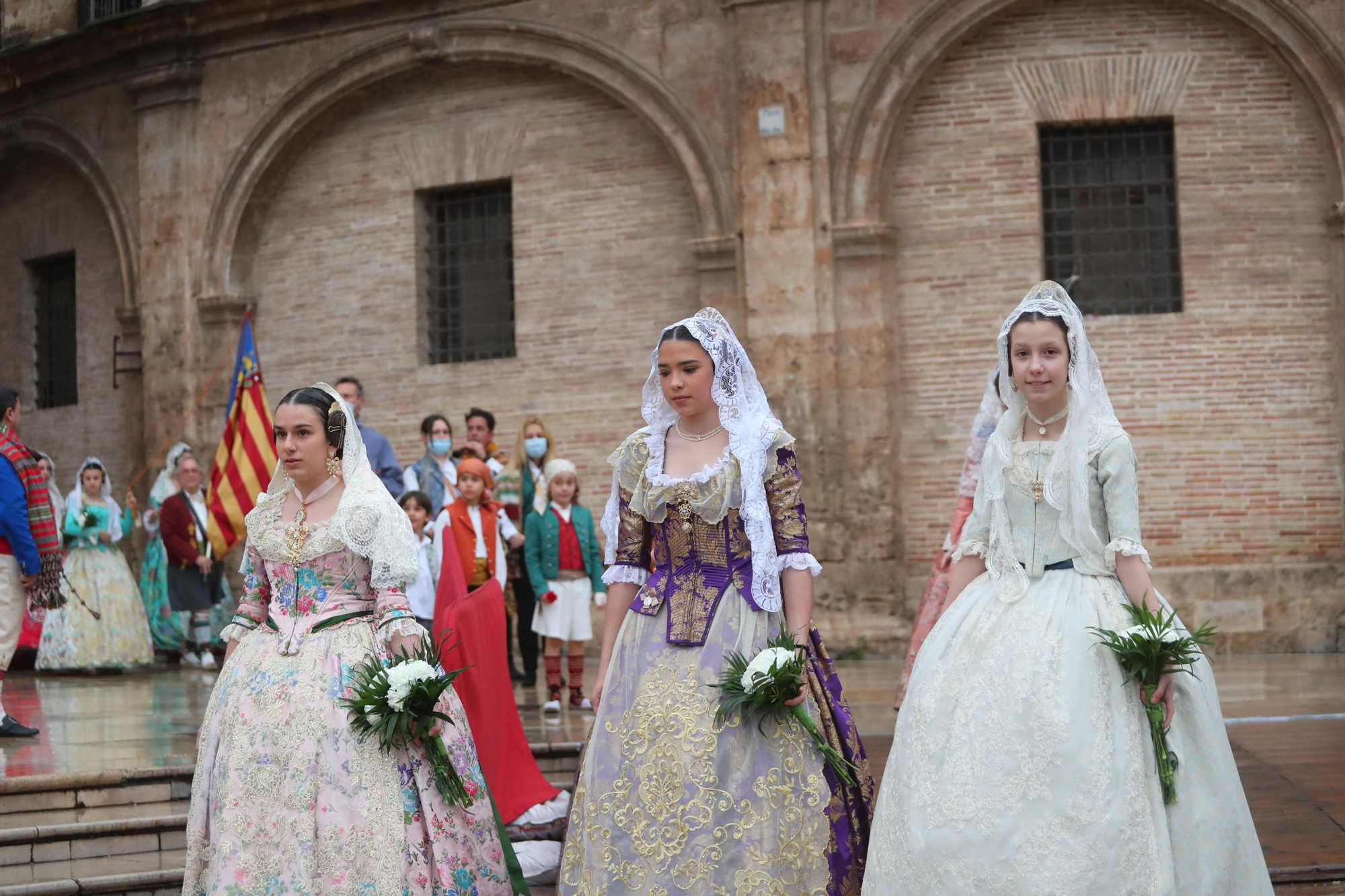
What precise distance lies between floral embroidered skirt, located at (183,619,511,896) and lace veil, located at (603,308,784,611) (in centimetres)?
98

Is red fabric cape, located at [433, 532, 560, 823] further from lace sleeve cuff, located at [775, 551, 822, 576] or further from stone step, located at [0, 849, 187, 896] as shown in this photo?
lace sleeve cuff, located at [775, 551, 822, 576]

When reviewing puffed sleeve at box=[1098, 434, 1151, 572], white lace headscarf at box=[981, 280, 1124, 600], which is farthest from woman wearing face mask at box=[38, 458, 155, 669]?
puffed sleeve at box=[1098, 434, 1151, 572]

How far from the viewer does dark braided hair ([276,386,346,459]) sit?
4.95 meters

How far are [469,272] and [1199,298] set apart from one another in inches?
255

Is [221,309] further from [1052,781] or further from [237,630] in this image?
[1052,781]

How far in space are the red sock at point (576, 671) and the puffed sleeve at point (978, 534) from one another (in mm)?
4825

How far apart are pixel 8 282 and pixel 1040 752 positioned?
15725 mm

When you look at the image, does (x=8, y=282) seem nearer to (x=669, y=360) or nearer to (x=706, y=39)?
(x=706, y=39)

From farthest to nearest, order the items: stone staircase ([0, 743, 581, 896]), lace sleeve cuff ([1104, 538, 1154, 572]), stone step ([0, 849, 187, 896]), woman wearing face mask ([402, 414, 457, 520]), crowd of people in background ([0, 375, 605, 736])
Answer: woman wearing face mask ([402, 414, 457, 520]), crowd of people in background ([0, 375, 605, 736]), stone staircase ([0, 743, 581, 896]), stone step ([0, 849, 187, 896]), lace sleeve cuff ([1104, 538, 1154, 572])

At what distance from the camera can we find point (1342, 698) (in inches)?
356

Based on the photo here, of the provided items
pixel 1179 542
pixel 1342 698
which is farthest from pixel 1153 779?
pixel 1179 542

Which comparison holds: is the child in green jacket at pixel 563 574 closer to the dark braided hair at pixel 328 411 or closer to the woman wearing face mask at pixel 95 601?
the dark braided hair at pixel 328 411

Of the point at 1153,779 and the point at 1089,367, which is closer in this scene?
the point at 1153,779

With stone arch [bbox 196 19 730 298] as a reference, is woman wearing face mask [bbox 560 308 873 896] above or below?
below
